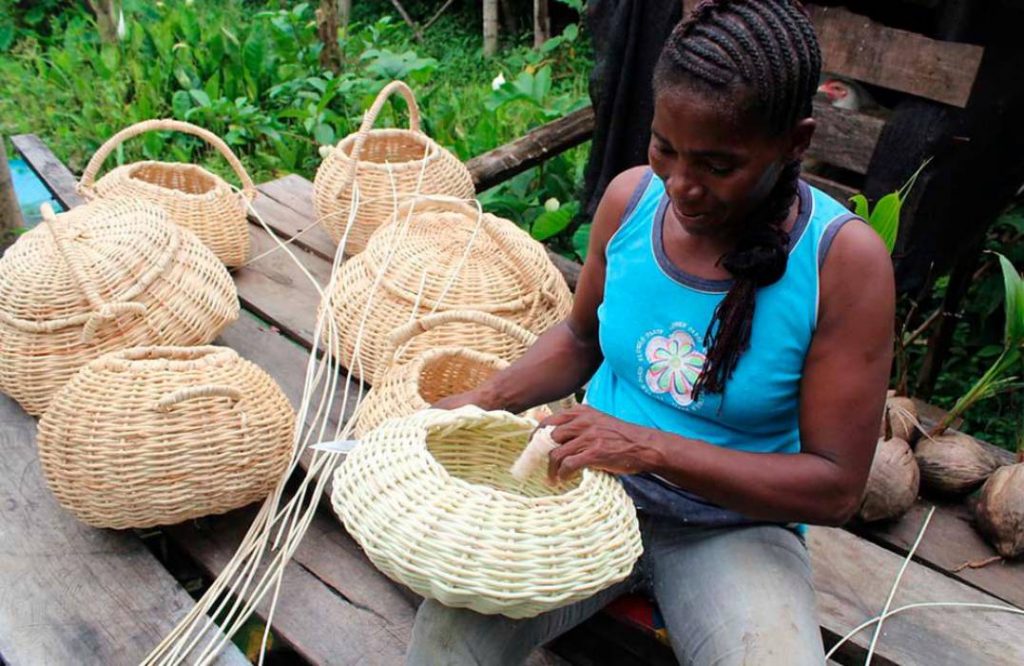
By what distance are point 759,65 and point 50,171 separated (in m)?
3.37

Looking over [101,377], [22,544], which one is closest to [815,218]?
[101,377]

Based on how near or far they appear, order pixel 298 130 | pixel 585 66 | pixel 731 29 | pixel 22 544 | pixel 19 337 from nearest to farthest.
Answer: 1. pixel 731 29
2. pixel 22 544
3. pixel 19 337
4. pixel 298 130
5. pixel 585 66

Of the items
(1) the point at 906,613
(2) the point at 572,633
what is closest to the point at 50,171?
(2) the point at 572,633

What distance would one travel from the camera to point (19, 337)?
238 cm

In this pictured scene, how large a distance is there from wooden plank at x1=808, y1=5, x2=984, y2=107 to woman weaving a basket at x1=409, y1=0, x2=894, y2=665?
1208 millimetres

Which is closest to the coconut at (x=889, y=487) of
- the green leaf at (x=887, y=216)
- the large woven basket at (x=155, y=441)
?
the green leaf at (x=887, y=216)

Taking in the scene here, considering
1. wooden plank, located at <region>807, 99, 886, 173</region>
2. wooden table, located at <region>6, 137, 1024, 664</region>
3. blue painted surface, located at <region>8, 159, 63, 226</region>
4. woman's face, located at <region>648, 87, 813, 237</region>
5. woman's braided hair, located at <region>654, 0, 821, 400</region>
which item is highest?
woman's braided hair, located at <region>654, 0, 821, 400</region>

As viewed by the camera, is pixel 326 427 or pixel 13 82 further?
pixel 13 82

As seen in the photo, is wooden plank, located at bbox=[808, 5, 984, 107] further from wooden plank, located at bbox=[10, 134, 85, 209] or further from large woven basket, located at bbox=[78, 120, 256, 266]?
wooden plank, located at bbox=[10, 134, 85, 209]

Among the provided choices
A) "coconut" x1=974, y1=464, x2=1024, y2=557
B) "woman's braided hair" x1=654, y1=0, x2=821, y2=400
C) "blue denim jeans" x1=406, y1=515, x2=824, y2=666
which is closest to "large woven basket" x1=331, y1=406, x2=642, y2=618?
"blue denim jeans" x1=406, y1=515, x2=824, y2=666

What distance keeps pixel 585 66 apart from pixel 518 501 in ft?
18.0

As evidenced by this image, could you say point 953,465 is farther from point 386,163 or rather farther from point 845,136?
point 386,163

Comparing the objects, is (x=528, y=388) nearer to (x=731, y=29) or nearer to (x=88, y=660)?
(x=731, y=29)

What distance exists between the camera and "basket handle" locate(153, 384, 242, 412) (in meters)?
1.94
